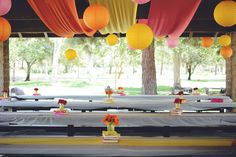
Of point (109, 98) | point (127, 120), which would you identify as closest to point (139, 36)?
point (127, 120)

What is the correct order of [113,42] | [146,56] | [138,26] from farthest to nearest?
1. [146,56]
2. [113,42]
3. [138,26]

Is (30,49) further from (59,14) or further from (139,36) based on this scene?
(139,36)

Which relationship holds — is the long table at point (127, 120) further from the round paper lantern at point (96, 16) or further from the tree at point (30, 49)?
the tree at point (30, 49)

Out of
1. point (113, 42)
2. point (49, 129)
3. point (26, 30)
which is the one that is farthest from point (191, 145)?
point (26, 30)

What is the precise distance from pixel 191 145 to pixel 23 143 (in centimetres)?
177

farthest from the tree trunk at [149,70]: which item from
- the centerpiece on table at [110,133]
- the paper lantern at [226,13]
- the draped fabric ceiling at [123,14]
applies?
the centerpiece on table at [110,133]

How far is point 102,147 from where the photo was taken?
11.5 ft

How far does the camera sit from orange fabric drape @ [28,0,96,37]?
16.8 ft

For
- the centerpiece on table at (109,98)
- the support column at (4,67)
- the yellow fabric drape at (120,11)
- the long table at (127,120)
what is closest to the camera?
the long table at (127,120)

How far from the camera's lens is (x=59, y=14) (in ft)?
18.1

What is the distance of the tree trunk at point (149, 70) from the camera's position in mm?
10367

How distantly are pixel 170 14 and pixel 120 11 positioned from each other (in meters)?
0.82

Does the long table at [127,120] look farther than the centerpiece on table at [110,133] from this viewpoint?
Yes

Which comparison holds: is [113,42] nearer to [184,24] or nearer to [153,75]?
[184,24]
